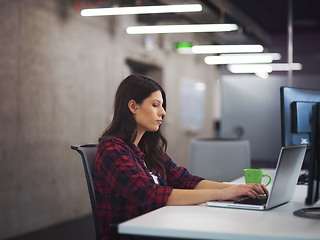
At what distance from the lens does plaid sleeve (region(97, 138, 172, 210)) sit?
1808mm

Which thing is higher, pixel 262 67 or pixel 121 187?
pixel 262 67

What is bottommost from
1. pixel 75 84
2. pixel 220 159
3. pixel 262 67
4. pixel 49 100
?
pixel 220 159

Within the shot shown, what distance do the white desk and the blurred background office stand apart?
10.3ft

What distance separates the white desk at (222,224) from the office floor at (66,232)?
120 inches

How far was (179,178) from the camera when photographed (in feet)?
7.86

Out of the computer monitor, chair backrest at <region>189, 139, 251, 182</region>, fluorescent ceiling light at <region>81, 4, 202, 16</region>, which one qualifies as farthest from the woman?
fluorescent ceiling light at <region>81, 4, 202, 16</region>

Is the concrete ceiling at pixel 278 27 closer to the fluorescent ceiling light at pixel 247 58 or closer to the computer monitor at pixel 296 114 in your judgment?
the fluorescent ceiling light at pixel 247 58

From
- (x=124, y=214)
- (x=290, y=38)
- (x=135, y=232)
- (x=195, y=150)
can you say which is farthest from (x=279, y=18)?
(x=135, y=232)

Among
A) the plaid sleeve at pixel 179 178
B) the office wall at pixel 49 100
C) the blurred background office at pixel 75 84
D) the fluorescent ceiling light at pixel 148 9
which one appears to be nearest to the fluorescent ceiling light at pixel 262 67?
the blurred background office at pixel 75 84

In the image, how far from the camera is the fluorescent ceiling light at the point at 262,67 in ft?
17.1

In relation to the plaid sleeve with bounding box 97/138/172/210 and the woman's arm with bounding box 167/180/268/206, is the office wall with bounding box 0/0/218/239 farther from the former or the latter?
the woman's arm with bounding box 167/180/268/206

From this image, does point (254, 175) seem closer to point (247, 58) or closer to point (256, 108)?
point (256, 108)

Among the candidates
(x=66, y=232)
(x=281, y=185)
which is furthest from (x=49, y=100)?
(x=281, y=185)

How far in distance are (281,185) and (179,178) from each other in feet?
2.34
